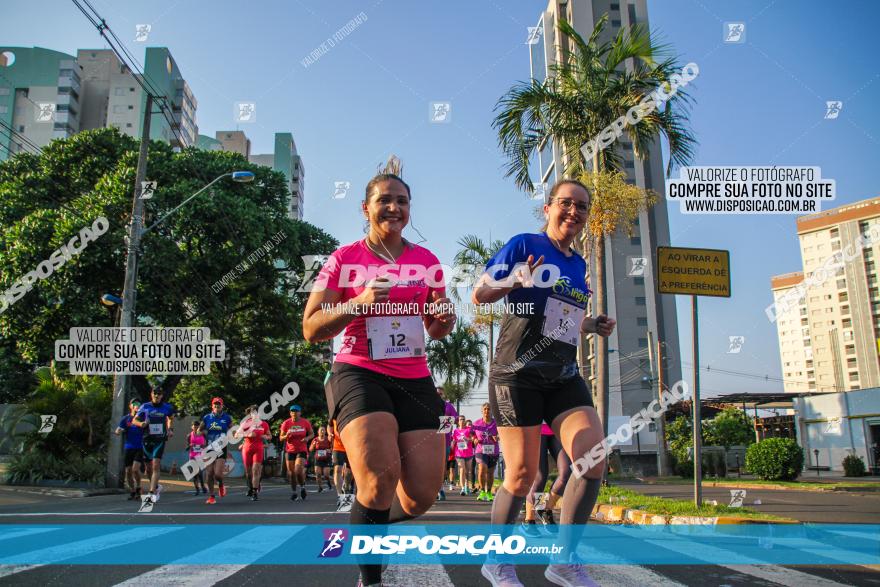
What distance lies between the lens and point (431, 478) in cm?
337

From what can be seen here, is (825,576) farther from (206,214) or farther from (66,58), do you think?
(66,58)

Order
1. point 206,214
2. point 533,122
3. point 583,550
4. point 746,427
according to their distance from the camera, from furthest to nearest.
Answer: point 746,427 → point 206,214 → point 533,122 → point 583,550

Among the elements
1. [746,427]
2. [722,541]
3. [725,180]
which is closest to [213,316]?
[725,180]

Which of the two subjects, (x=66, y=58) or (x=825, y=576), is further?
(x=66, y=58)

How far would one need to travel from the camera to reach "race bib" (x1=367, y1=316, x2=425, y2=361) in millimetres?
3420

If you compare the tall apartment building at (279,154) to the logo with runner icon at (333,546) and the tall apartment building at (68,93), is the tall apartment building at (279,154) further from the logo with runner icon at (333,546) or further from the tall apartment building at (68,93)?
the logo with runner icon at (333,546)

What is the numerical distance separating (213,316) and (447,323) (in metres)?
25.1

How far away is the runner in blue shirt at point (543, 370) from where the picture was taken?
3.78 m

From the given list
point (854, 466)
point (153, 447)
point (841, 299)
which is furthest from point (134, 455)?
point (841, 299)

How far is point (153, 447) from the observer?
1214 centimetres

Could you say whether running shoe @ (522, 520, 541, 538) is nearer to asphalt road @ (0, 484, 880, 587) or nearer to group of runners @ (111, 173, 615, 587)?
asphalt road @ (0, 484, 880, 587)

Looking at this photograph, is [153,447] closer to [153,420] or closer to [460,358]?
[153,420]

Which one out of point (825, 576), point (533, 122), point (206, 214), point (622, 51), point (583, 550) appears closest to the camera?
point (825, 576)

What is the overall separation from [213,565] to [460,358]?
37.3 metres
